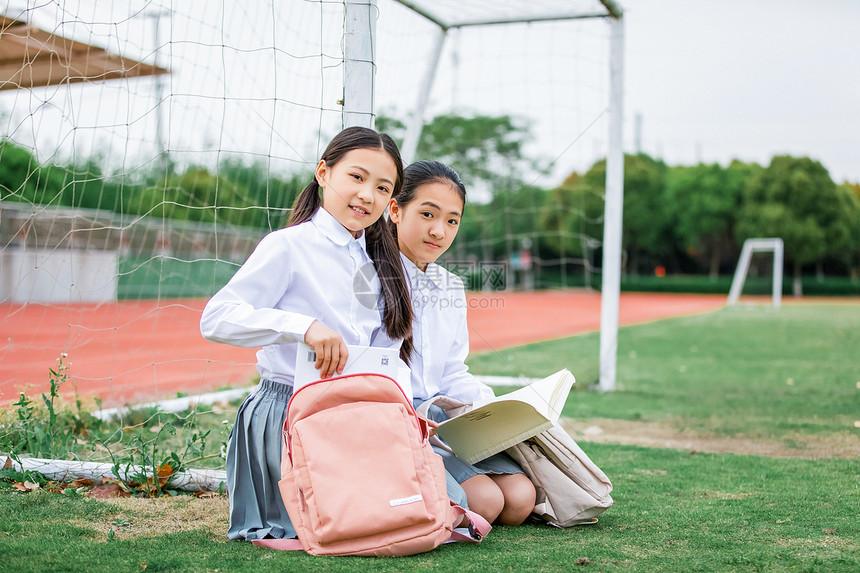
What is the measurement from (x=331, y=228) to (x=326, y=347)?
0.44 metres

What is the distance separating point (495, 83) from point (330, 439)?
4.67 metres

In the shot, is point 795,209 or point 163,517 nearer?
point 163,517

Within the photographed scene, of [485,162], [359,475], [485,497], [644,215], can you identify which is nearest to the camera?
[359,475]

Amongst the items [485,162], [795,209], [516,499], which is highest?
[795,209]

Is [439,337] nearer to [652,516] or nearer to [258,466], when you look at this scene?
[258,466]

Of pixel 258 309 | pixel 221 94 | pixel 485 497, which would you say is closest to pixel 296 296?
pixel 258 309

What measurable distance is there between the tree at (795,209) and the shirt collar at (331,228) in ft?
103

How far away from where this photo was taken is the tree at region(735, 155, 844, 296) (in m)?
31.4

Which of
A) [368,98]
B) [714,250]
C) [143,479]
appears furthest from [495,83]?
[714,250]

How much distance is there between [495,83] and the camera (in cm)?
615

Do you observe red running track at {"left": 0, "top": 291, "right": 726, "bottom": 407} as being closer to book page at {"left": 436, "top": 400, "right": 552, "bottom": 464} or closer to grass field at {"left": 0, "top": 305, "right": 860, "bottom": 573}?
grass field at {"left": 0, "top": 305, "right": 860, "bottom": 573}

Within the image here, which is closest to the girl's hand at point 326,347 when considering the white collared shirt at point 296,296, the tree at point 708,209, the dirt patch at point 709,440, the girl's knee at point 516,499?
the white collared shirt at point 296,296

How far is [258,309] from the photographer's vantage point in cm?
209

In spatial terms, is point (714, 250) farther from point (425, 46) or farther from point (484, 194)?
point (425, 46)
